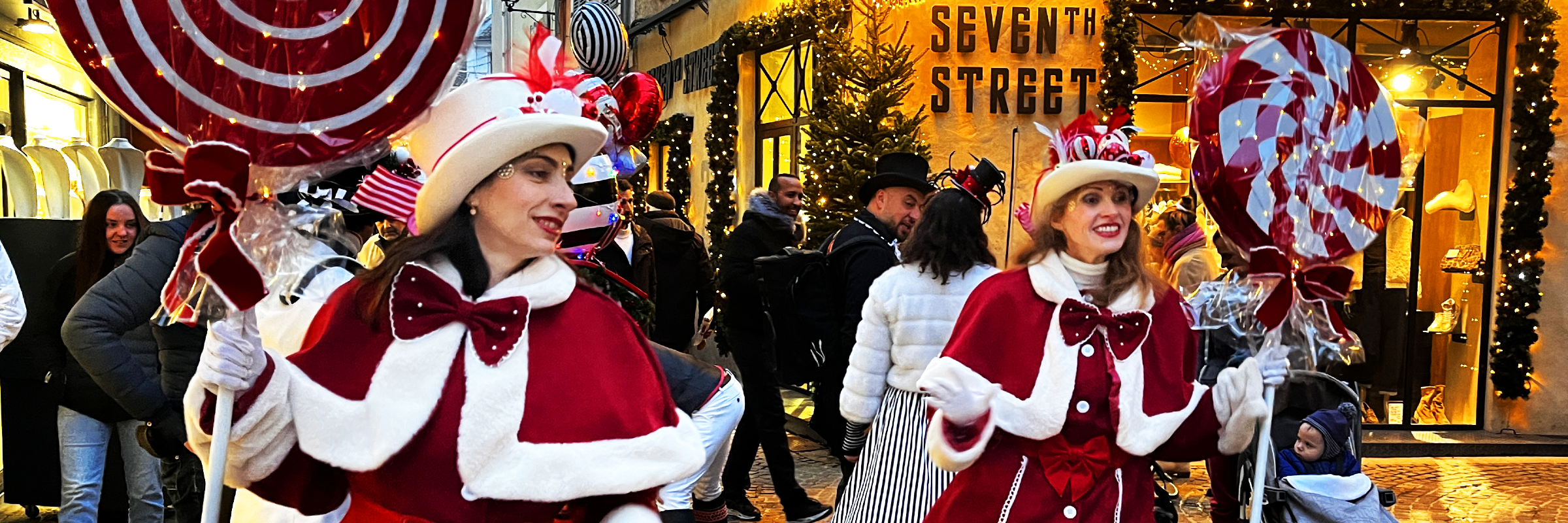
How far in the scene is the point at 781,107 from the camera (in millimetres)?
11961

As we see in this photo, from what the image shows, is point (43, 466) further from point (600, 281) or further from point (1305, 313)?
point (1305, 313)

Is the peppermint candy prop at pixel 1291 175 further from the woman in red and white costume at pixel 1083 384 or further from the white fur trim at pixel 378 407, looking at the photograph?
the white fur trim at pixel 378 407

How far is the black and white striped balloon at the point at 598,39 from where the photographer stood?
991 cm

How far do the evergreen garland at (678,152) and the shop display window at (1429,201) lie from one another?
6.05 metres

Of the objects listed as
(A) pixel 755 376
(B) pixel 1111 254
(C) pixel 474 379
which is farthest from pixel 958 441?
(A) pixel 755 376

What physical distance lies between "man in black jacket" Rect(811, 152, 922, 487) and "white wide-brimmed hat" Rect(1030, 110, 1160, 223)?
1774 mm

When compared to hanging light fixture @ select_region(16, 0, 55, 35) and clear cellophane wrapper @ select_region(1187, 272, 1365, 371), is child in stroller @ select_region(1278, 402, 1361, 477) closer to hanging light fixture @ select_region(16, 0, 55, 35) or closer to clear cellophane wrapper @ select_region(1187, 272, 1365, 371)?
clear cellophane wrapper @ select_region(1187, 272, 1365, 371)

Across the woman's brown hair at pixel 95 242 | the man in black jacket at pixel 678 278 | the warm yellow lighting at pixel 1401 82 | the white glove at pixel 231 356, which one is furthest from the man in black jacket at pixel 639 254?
the warm yellow lighting at pixel 1401 82

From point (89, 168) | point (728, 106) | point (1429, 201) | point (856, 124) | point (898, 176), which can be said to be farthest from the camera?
point (728, 106)

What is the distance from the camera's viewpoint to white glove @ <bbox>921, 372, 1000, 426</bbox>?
3035mm

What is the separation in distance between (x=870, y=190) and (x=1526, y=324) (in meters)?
6.11

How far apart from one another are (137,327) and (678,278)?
3246mm

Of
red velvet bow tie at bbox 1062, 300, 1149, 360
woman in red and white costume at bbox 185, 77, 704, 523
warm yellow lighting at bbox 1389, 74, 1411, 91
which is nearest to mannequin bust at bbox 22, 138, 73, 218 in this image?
woman in red and white costume at bbox 185, 77, 704, 523

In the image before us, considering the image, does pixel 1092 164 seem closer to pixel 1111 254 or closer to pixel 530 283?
pixel 1111 254
